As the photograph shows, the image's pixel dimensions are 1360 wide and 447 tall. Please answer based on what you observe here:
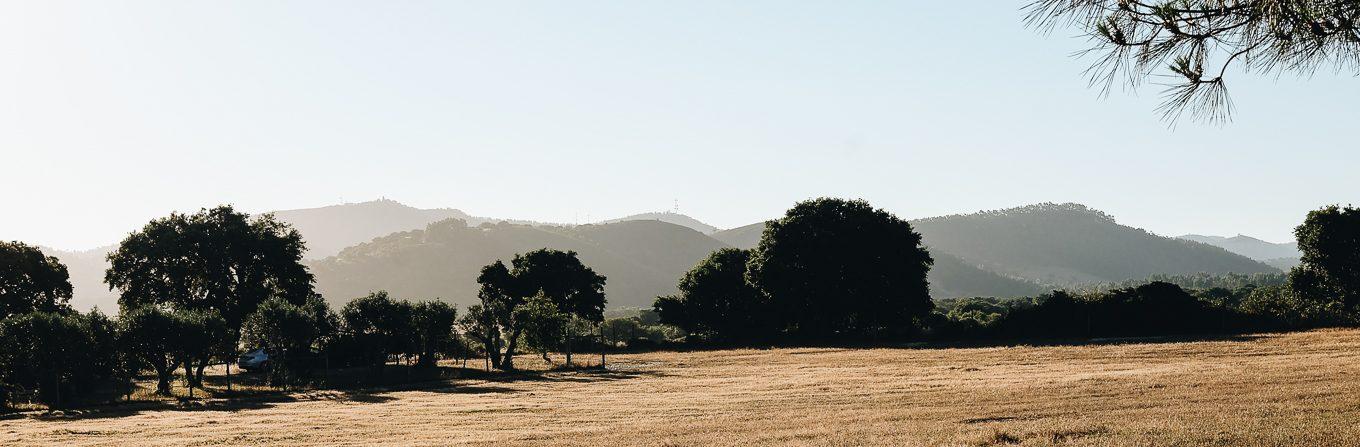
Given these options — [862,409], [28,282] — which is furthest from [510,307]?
[862,409]

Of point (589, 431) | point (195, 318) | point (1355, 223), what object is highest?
point (1355, 223)

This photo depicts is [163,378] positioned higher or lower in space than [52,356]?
lower

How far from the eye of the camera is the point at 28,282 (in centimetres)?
5638

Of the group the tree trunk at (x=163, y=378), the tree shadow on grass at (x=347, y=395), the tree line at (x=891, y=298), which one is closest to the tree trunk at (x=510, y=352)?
the tree shadow on grass at (x=347, y=395)

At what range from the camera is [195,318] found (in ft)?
157

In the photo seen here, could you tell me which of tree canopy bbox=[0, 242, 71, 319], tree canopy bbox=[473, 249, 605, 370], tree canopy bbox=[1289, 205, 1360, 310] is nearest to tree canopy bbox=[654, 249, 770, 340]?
tree canopy bbox=[473, 249, 605, 370]

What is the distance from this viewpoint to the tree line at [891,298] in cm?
6041

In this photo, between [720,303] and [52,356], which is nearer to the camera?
[52,356]

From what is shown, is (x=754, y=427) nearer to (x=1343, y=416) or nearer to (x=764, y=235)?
(x=1343, y=416)

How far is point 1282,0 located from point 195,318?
168ft

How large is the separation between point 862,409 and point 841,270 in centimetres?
4954

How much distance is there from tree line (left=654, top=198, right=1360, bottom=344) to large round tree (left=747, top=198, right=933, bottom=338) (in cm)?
10

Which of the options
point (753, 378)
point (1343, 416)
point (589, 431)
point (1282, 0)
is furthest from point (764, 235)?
point (1282, 0)

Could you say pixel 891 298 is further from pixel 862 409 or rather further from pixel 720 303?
pixel 862 409
